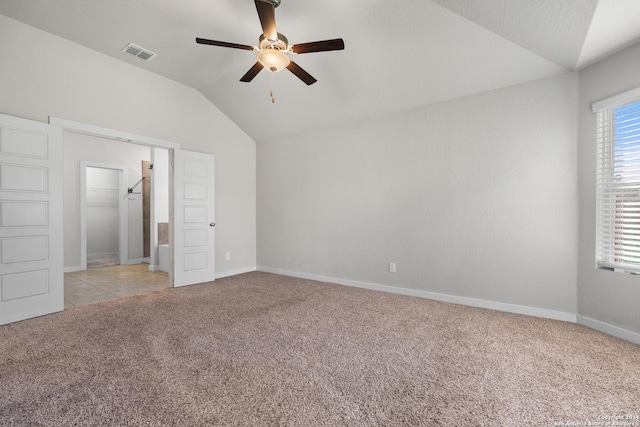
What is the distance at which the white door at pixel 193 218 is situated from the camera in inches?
172

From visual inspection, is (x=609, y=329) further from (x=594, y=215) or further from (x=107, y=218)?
(x=107, y=218)

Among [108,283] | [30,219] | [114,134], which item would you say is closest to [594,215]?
[114,134]

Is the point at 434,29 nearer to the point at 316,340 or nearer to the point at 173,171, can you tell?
the point at 316,340

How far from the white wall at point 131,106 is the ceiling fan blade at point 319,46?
2.83 metres

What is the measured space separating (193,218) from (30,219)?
6.12 ft

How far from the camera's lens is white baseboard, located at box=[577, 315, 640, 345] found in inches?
95.6

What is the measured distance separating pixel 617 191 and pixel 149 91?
573 centimetres

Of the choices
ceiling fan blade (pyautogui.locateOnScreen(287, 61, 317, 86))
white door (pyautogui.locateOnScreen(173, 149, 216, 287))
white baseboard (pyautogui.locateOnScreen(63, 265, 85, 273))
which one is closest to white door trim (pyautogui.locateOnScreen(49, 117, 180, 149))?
white door (pyautogui.locateOnScreen(173, 149, 216, 287))

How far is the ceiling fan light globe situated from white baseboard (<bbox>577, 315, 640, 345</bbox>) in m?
3.88

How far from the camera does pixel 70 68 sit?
3383 millimetres

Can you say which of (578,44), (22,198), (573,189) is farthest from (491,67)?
(22,198)

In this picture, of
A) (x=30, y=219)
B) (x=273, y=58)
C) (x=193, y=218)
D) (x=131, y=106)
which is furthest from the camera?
(x=193, y=218)

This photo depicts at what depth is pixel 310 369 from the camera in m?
2.03

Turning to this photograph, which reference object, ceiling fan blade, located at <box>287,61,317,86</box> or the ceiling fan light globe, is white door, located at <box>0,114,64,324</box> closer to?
the ceiling fan light globe
